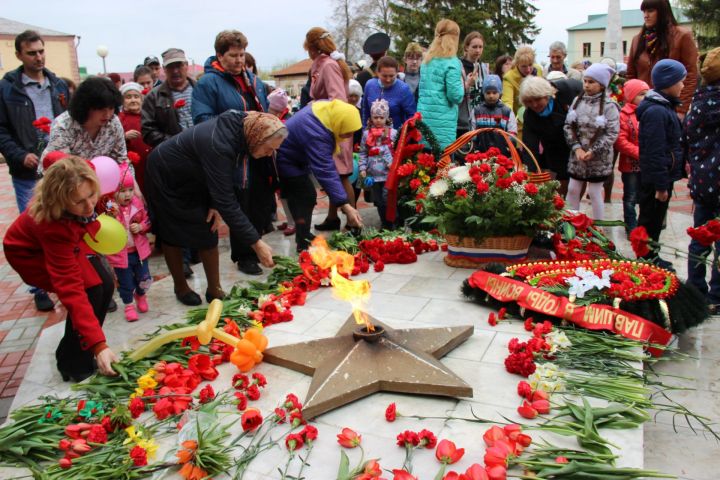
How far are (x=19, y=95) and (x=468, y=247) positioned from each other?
12.8 ft

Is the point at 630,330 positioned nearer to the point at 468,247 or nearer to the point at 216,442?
the point at 468,247

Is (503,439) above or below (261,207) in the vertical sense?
below

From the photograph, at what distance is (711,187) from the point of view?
162 inches

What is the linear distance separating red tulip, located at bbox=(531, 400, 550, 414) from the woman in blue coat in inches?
164

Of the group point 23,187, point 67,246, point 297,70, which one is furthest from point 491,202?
point 297,70

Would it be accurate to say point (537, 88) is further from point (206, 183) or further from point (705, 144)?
point (206, 183)

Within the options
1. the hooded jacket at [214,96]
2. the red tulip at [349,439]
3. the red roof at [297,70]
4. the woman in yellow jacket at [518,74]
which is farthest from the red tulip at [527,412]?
the red roof at [297,70]

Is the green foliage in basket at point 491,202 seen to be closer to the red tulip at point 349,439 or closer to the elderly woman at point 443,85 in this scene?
the elderly woman at point 443,85

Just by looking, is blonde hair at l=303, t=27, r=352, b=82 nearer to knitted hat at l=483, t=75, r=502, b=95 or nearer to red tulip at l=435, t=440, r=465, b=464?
knitted hat at l=483, t=75, r=502, b=95

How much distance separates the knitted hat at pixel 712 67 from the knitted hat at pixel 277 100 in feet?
12.4

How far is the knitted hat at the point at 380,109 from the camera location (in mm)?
6574

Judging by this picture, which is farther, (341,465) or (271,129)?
(271,129)

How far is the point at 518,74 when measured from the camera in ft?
24.5

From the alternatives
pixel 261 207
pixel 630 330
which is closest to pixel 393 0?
pixel 261 207
